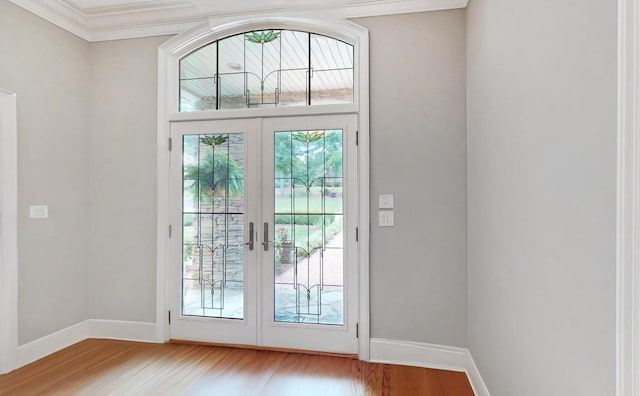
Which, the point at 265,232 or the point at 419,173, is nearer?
the point at 419,173

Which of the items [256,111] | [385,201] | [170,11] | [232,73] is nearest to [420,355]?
[385,201]

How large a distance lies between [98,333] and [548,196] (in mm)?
3771

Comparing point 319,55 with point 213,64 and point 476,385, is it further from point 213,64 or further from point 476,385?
point 476,385

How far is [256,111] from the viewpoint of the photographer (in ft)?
9.95

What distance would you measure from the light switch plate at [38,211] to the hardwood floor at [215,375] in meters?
1.16

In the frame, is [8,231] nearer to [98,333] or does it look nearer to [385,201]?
[98,333]

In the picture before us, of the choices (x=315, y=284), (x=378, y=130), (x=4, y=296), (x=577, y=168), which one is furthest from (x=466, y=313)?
(x=4, y=296)

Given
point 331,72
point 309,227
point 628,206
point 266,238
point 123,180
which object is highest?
point 331,72

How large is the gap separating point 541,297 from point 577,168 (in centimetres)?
55

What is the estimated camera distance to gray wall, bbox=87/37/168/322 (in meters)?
3.22

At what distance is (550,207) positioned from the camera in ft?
4.18

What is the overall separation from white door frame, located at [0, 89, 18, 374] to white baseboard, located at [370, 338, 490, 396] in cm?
275

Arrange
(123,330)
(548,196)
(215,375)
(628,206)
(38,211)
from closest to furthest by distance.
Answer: (628,206), (548,196), (215,375), (38,211), (123,330)

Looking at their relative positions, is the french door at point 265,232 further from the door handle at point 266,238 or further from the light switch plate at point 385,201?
the light switch plate at point 385,201
